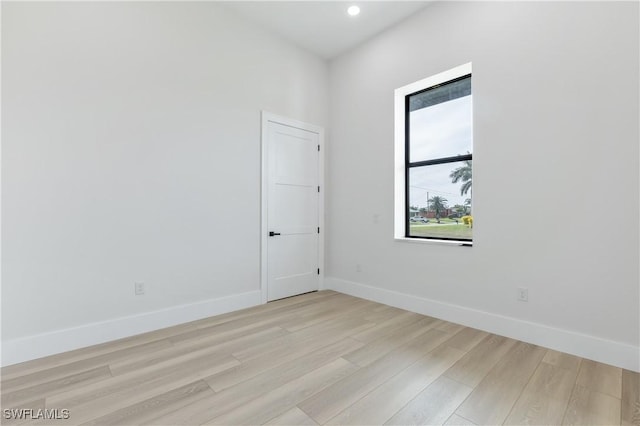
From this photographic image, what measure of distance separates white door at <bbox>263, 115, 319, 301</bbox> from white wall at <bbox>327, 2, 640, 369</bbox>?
1.22 m

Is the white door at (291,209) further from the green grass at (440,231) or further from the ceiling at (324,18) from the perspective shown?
the green grass at (440,231)

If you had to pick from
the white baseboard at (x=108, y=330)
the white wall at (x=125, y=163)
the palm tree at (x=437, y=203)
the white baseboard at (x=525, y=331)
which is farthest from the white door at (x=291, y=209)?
the palm tree at (x=437, y=203)

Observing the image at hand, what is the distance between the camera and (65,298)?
2.46 m

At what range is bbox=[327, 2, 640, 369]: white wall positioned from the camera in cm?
219

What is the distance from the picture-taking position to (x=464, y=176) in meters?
3.29

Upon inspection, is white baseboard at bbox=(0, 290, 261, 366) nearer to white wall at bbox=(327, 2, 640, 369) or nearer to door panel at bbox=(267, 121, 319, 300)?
door panel at bbox=(267, 121, 319, 300)

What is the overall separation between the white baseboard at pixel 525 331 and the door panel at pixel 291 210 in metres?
1.07

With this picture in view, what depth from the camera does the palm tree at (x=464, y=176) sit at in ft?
10.7

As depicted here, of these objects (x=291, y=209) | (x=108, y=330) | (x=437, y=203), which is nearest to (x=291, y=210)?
(x=291, y=209)

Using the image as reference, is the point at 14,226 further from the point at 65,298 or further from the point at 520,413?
the point at 520,413

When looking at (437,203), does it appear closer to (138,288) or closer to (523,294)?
(523,294)

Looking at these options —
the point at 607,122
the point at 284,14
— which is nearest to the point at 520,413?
the point at 607,122

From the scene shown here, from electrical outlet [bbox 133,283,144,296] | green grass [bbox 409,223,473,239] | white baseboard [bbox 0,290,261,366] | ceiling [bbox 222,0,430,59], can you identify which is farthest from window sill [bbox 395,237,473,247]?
electrical outlet [bbox 133,283,144,296]

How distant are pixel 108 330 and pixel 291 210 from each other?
2.32m
